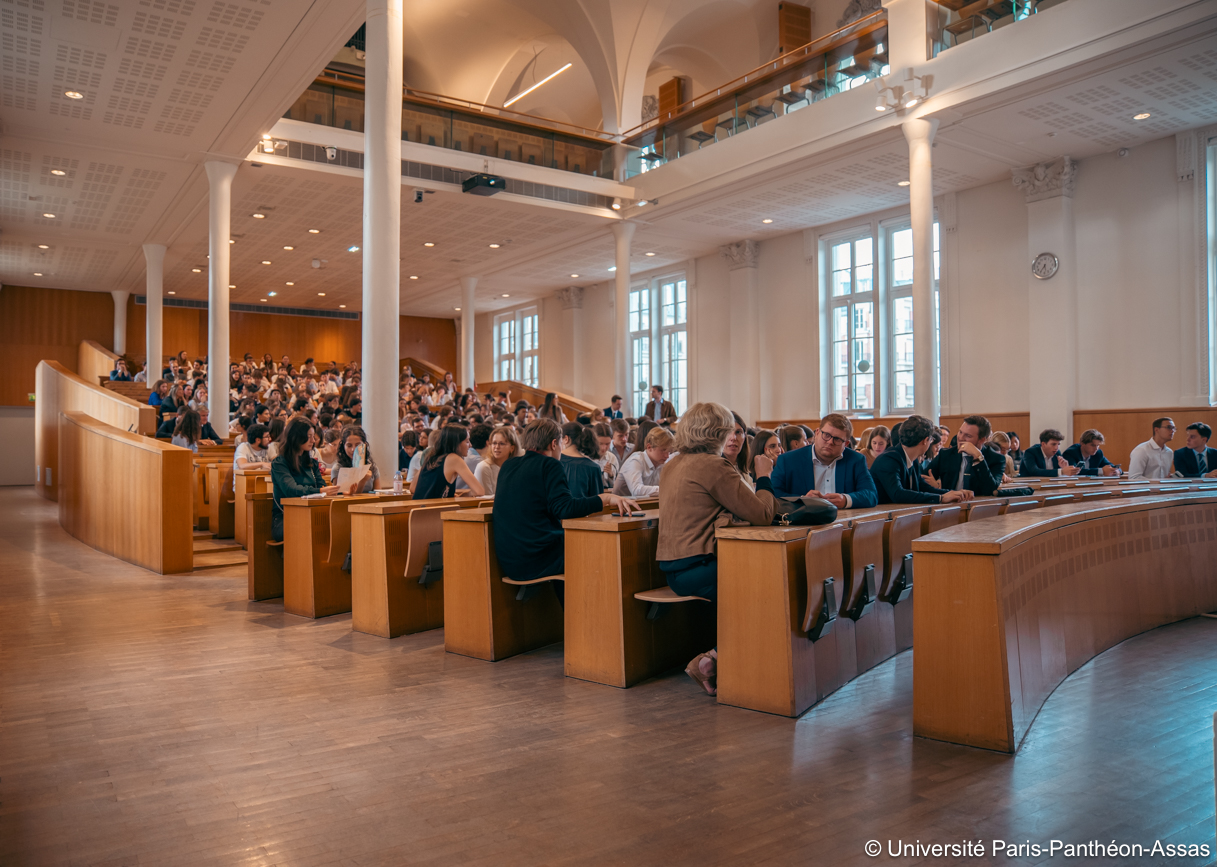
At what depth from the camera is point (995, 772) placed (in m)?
2.89

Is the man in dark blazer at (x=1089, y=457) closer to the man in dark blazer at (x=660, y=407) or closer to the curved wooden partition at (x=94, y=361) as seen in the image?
the man in dark blazer at (x=660, y=407)

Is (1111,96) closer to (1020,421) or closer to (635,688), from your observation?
(1020,421)

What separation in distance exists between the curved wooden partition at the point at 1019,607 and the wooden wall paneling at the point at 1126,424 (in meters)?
7.88

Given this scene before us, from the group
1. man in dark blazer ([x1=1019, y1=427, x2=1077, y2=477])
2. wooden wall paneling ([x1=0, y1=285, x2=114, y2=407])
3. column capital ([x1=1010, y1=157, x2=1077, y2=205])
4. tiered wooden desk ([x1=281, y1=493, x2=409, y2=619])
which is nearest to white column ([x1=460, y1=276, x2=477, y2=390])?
wooden wall paneling ([x1=0, y1=285, x2=114, y2=407])

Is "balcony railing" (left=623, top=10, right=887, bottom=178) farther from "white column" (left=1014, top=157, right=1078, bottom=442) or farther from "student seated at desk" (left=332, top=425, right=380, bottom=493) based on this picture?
"student seated at desk" (left=332, top=425, right=380, bottom=493)

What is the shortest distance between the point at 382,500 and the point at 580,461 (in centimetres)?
145

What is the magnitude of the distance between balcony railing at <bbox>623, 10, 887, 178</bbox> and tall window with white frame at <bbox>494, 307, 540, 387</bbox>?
Answer: 1069 centimetres

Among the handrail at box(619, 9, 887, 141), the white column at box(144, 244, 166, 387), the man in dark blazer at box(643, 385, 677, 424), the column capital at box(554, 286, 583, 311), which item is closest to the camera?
the handrail at box(619, 9, 887, 141)

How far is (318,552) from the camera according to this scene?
570 centimetres

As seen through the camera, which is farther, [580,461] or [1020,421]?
[1020,421]

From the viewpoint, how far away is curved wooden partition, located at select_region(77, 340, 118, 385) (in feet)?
62.0

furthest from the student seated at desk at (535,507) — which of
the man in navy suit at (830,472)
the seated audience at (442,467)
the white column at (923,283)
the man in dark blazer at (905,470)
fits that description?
the white column at (923,283)

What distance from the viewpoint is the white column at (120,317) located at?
70.5ft

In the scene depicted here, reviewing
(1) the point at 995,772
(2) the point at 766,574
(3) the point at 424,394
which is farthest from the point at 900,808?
(3) the point at 424,394
